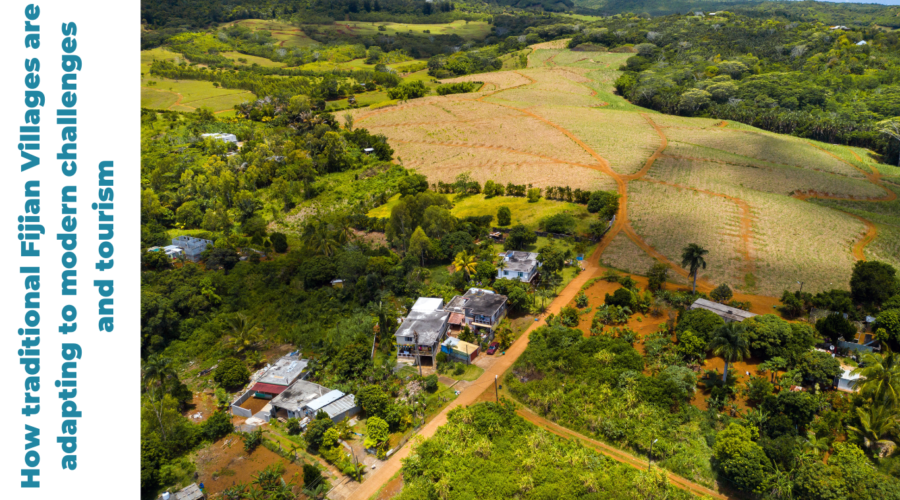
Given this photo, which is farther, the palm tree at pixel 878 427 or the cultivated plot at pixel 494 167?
the cultivated plot at pixel 494 167

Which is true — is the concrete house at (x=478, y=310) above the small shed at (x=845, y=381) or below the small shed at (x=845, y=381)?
below

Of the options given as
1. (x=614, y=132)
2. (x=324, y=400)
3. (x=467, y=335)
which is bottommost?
(x=324, y=400)

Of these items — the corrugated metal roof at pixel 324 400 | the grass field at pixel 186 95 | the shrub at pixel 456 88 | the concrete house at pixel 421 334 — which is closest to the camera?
the corrugated metal roof at pixel 324 400

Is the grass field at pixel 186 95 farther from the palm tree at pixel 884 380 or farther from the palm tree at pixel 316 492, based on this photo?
the palm tree at pixel 884 380

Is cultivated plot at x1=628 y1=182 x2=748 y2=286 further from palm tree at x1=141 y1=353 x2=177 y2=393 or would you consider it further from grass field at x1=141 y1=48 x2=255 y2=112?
grass field at x1=141 y1=48 x2=255 y2=112

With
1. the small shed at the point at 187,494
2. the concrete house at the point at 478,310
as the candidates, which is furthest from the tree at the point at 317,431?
the concrete house at the point at 478,310

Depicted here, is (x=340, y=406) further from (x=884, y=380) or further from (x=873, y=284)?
(x=873, y=284)

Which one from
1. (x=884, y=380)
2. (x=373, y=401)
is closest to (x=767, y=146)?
(x=884, y=380)
